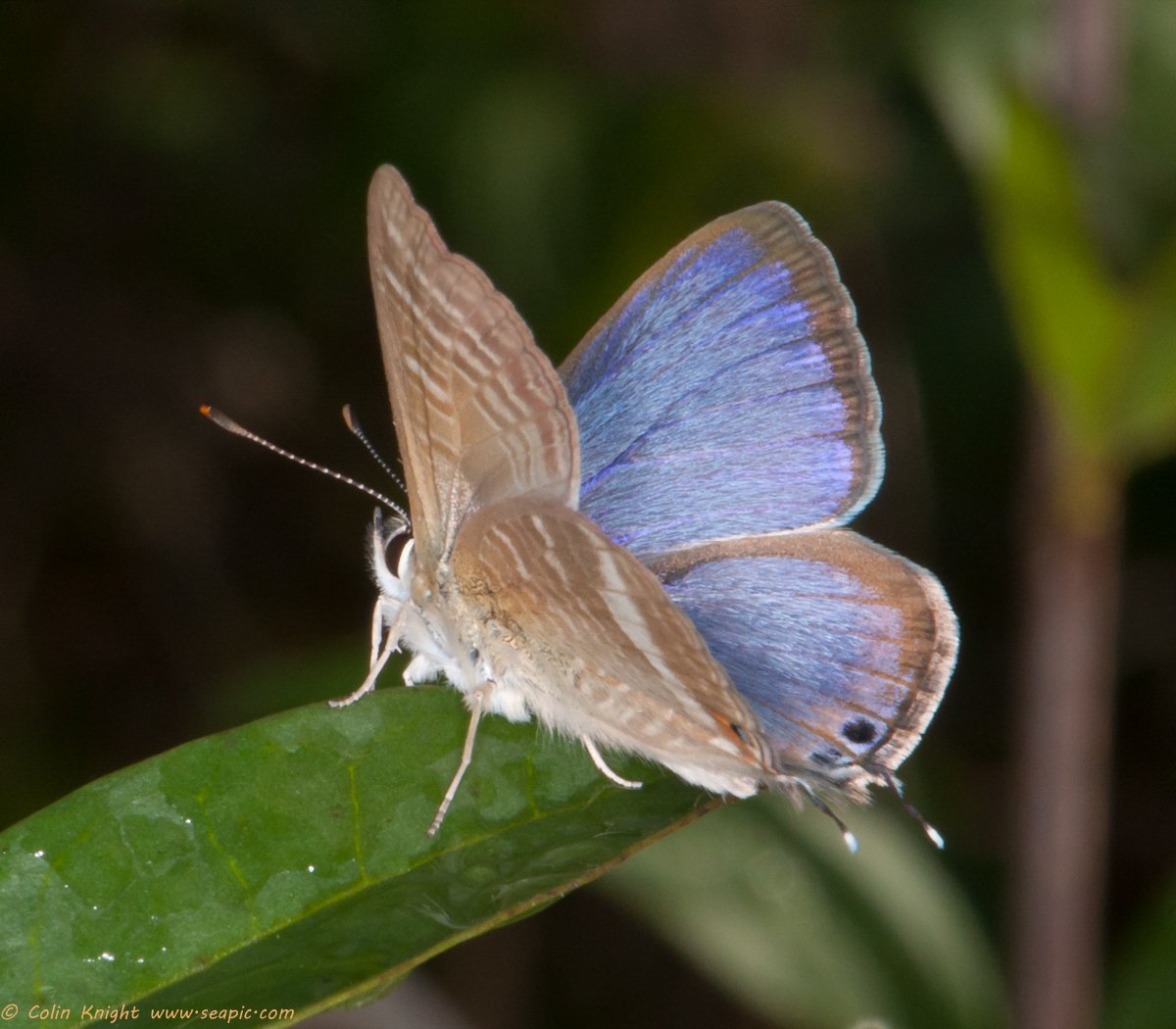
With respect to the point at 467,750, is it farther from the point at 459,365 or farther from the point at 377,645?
the point at 377,645

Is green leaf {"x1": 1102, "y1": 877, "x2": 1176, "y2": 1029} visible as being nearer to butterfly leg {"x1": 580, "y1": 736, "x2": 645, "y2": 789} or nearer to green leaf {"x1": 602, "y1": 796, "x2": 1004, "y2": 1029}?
green leaf {"x1": 602, "y1": 796, "x2": 1004, "y2": 1029}

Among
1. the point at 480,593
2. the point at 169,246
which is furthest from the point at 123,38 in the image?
the point at 480,593

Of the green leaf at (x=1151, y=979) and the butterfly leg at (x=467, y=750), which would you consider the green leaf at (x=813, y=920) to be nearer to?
the green leaf at (x=1151, y=979)

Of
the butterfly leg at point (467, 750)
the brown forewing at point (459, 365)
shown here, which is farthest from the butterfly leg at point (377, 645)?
the brown forewing at point (459, 365)

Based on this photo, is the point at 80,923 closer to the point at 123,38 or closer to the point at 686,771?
the point at 686,771

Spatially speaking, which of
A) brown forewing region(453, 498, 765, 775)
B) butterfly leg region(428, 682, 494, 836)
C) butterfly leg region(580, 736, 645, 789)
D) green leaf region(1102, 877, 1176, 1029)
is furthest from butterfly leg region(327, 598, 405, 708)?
green leaf region(1102, 877, 1176, 1029)
